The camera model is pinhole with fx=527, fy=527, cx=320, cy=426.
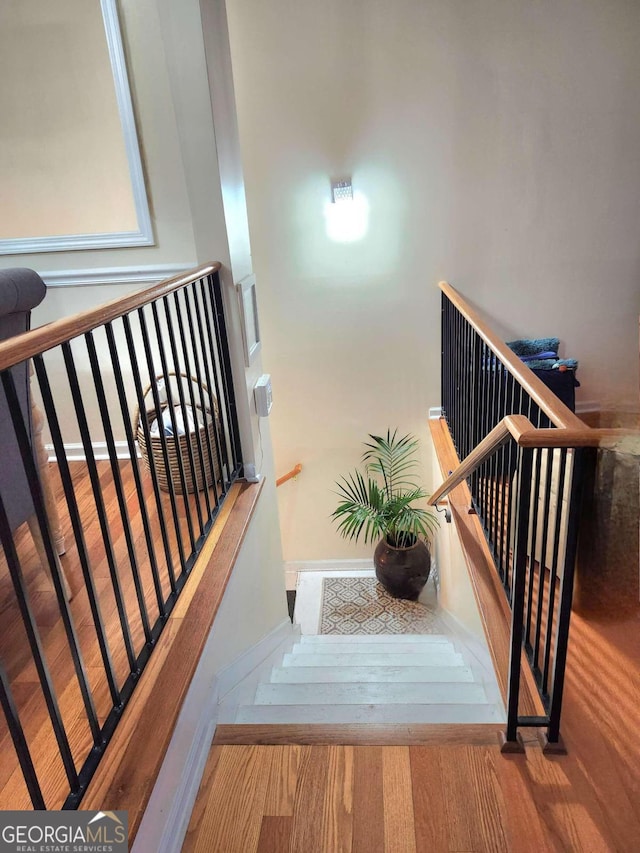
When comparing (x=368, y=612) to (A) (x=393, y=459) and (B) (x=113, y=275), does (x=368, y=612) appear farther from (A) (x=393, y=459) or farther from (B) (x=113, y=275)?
(B) (x=113, y=275)

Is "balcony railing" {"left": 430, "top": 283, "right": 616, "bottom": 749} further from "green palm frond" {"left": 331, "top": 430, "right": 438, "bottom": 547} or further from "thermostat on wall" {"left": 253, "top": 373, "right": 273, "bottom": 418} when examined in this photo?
"thermostat on wall" {"left": 253, "top": 373, "right": 273, "bottom": 418}

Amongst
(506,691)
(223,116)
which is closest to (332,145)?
(223,116)

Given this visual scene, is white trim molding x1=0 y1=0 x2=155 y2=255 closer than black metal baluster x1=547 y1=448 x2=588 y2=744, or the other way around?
black metal baluster x1=547 y1=448 x2=588 y2=744

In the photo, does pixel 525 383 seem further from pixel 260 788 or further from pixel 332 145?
pixel 332 145

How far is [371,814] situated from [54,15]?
3079 mm

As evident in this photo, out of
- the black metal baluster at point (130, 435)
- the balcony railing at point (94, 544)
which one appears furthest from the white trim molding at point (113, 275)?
the black metal baluster at point (130, 435)

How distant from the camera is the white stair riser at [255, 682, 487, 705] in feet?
6.21

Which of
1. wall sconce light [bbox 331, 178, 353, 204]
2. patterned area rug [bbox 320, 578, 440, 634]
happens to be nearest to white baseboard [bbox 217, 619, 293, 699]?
patterned area rug [bbox 320, 578, 440, 634]

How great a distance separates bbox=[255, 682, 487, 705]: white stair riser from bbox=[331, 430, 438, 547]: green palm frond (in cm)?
138

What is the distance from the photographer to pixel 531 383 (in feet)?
5.25

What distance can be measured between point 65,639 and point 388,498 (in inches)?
102

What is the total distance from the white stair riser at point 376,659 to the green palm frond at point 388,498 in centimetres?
95

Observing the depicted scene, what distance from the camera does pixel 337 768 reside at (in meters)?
1.43

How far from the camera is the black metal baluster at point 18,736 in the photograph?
0.87m
